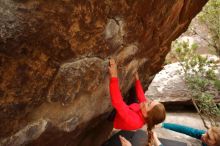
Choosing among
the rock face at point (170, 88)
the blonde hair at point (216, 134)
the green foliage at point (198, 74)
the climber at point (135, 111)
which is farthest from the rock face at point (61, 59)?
the rock face at point (170, 88)

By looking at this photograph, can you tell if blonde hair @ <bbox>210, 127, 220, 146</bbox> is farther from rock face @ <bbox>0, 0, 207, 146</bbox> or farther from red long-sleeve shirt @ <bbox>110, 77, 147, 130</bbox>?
rock face @ <bbox>0, 0, 207, 146</bbox>

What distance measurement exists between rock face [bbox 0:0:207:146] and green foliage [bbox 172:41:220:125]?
23.1 ft

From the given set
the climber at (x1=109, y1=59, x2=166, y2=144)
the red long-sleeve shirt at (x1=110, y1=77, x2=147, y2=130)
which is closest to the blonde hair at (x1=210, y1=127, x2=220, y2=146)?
the climber at (x1=109, y1=59, x2=166, y2=144)

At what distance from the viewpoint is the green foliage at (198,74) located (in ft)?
40.4

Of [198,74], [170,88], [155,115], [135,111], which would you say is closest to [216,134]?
[155,115]

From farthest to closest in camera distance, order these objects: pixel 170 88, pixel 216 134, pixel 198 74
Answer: pixel 170 88
pixel 198 74
pixel 216 134

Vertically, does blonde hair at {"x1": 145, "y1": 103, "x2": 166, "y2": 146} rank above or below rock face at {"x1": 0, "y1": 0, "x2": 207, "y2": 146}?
below

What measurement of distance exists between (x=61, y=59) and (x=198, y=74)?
980 centimetres

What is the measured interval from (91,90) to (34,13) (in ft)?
5.63

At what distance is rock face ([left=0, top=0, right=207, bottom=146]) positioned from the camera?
3.45 meters

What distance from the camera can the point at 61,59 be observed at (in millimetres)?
4020

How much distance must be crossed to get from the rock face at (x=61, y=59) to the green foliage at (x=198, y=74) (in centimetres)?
705

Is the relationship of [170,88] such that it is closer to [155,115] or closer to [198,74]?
[198,74]

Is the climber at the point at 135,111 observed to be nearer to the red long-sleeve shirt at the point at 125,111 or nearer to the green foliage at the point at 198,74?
the red long-sleeve shirt at the point at 125,111
